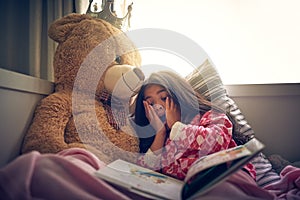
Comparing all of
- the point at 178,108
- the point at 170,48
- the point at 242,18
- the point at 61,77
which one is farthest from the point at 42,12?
the point at 242,18

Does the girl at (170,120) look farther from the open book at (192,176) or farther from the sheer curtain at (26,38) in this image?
the sheer curtain at (26,38)

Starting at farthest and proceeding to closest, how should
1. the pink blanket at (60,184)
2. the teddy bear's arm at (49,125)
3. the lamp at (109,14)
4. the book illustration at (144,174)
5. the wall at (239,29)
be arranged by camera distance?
the wall at (239,29) → the lamp at (109,14) → the teddy bear's arm at (49,125) → the book illustration at (144,174) → the pink blanket at (60,184)

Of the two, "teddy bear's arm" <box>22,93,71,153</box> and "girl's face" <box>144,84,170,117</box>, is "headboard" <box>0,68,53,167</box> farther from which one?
"girl's face" <box>144,84,170,117</box>

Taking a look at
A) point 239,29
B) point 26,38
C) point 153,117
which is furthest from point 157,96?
point 239,29

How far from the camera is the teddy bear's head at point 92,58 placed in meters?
0.83

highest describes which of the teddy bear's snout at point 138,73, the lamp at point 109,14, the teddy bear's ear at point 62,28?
the lamp at point 109,14

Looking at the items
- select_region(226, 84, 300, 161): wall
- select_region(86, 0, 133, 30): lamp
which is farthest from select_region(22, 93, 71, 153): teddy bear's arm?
select_region(226, 84, 300, 161): wall

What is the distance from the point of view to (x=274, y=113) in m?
1.05

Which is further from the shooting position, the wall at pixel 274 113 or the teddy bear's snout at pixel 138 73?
the wall at pixel 274 113

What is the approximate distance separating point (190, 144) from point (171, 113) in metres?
0.14

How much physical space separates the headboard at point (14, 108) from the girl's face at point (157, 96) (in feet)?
1.07

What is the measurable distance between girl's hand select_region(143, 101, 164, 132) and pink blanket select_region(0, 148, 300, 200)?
35 cm

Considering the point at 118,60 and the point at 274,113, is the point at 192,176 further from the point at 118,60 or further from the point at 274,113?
the point at 274,113

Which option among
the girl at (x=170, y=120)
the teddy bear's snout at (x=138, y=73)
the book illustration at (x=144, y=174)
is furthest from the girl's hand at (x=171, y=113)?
the book illustration at (x=144, y=174)
